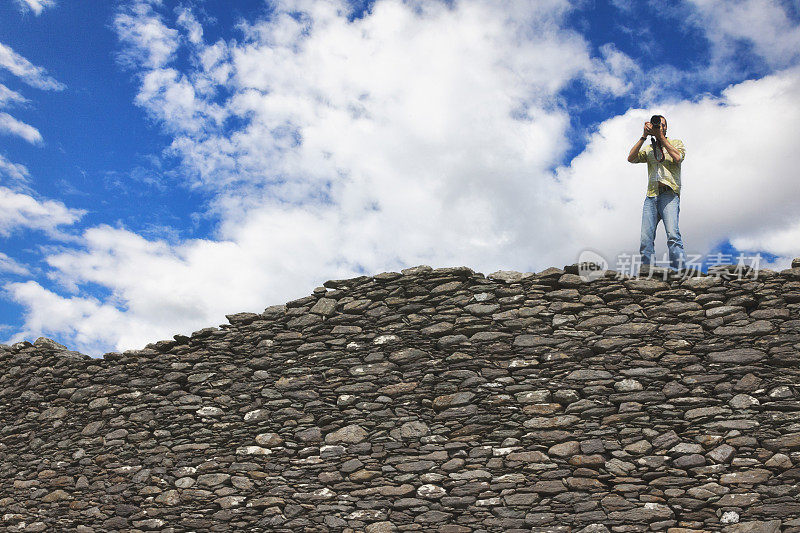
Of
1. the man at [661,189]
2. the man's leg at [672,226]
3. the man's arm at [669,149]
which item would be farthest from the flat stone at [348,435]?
the man's arm at [669,149]

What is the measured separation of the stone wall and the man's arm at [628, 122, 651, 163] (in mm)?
1480

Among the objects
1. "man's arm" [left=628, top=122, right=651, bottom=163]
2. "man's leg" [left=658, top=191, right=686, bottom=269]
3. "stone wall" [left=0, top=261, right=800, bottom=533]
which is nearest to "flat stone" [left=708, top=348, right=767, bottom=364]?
"stone wall" [left=0, top=261, right=800, bottom=533]

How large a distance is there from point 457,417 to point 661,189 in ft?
11.7

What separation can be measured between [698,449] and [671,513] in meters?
0.68

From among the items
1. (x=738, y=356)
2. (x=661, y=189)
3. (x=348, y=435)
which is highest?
(x=661, y=189)

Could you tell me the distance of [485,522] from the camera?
19.9 ft

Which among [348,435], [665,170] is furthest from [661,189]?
[348,435]

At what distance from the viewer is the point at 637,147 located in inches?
285

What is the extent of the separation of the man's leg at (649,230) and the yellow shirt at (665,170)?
0.46 ft

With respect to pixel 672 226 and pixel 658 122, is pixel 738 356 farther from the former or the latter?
pixel 658 122

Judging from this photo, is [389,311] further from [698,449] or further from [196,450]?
[698,449]

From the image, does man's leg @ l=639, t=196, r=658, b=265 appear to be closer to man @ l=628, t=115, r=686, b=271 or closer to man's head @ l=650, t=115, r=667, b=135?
man @ l=628, t=115, r=686, b=271

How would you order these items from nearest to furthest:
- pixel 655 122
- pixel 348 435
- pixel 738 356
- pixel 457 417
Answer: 1. pixel 738 356
2. pixel 457 417
3. pixel 348 435
4. pixel 655 122

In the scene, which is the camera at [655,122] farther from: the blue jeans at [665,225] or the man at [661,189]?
the blue jeans at [665,225]
